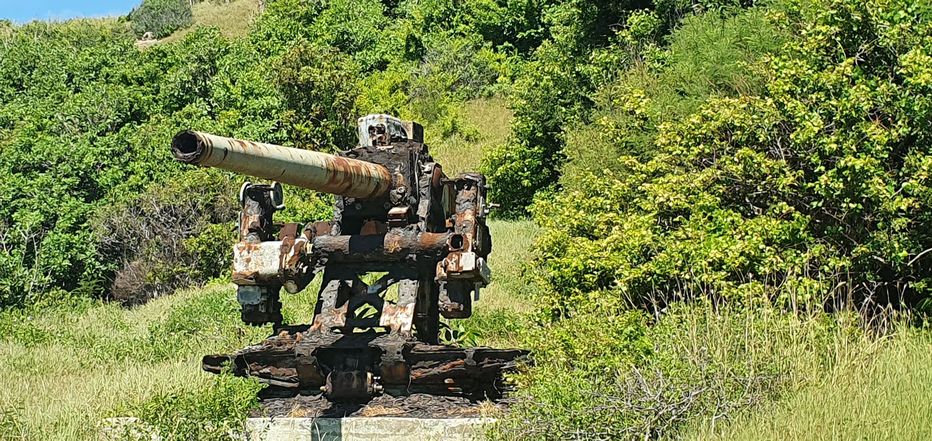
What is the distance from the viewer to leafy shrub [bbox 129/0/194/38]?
183 ft

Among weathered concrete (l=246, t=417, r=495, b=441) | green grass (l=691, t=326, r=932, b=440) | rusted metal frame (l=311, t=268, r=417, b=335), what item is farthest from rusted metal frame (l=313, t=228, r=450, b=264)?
green grass (l=691, t=326, r=932, b=440)

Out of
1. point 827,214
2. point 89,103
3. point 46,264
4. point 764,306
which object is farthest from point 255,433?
point 89,103

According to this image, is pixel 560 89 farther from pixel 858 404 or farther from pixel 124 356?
pixel 858 404

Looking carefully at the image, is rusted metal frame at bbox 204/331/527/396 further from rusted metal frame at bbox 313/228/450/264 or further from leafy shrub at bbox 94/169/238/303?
leafy shrub at bbox 94/169/238/303

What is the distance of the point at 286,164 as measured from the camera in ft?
24.2

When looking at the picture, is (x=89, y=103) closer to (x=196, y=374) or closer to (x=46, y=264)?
(x=46, y=264)

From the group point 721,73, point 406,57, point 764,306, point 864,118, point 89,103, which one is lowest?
point 764,306

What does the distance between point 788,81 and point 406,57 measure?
35812 millimetres

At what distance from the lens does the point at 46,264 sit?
27.2 meters

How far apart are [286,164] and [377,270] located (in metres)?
2.53

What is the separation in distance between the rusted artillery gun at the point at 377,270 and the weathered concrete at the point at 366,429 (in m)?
0.28

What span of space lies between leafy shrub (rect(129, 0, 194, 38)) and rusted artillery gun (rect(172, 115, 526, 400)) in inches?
1854

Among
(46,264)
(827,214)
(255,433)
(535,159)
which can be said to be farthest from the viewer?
(535,159)

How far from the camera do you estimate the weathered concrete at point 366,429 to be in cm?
877
